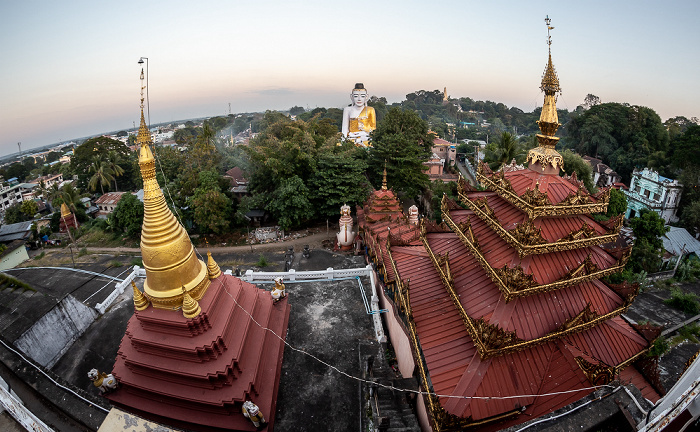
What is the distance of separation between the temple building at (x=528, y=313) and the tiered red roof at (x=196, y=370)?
443cm

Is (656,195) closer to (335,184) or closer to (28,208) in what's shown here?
(335,184)

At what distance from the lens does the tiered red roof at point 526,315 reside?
6.22 metres

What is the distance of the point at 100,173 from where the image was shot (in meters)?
39.4

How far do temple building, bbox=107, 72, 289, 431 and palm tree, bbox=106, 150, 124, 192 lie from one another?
41452 mm

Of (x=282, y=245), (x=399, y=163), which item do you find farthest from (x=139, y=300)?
(x=399, y=163)

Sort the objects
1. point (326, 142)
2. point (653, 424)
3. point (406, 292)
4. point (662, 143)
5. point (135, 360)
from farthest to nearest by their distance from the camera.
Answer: point (662, 143)
point (326, 142)
point (135, 360)
point (406, 292)
point (653, 424)

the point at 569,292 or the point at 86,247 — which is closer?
the point at 569,292

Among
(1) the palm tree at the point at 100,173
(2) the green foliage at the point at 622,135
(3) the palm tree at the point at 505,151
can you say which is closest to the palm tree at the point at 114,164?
(1) the palm tree at the point at 100,173

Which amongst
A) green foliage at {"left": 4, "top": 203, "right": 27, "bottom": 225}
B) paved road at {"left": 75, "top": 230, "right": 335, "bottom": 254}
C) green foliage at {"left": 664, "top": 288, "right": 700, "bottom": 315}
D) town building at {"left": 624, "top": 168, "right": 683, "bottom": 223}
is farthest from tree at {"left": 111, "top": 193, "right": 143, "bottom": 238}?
town building at {"left": 624, "top": 168, "right": 683, "bottom": 223}

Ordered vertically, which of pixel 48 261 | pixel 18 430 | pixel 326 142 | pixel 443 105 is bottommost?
pixel 48 261

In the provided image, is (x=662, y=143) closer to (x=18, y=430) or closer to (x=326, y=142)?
(x=326, y=142)

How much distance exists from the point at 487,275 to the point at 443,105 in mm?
137475

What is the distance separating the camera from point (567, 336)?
23.4 feet

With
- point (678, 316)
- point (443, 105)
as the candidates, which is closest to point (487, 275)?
point (678, 316)
